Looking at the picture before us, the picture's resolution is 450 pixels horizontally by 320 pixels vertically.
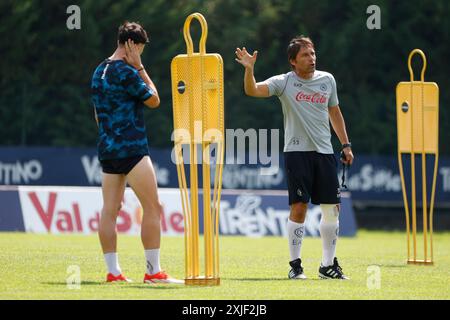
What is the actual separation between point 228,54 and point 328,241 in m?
20.9

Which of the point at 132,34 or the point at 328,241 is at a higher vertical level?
the point at 132,34

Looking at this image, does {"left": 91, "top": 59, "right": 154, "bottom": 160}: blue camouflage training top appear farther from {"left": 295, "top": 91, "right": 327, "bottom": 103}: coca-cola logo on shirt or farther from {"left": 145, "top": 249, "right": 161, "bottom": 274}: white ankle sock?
{"left": 295, "top": 91, "right": 327, "bottom": 103}: coca-cola logo on shirt

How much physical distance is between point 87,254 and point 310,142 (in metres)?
3.90

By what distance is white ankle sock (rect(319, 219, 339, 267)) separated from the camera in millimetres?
11102

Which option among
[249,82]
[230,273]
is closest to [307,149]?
[249,82]

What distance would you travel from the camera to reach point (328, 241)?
11.2 meters

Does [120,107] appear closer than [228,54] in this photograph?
Yes

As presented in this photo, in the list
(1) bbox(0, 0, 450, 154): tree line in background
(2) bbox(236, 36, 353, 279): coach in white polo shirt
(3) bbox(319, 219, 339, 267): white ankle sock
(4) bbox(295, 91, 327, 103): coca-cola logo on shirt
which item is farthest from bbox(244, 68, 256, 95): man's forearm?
(1) bbox(0, 0, 450, 154): tree line in background

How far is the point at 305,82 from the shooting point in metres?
11.2

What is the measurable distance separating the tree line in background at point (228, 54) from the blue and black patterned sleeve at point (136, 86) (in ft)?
60.5

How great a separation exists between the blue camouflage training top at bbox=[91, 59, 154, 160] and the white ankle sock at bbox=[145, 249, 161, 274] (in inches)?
32.8

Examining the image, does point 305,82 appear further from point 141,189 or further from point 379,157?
point 379,157

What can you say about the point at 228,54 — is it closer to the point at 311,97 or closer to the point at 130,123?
the point at 311,97
